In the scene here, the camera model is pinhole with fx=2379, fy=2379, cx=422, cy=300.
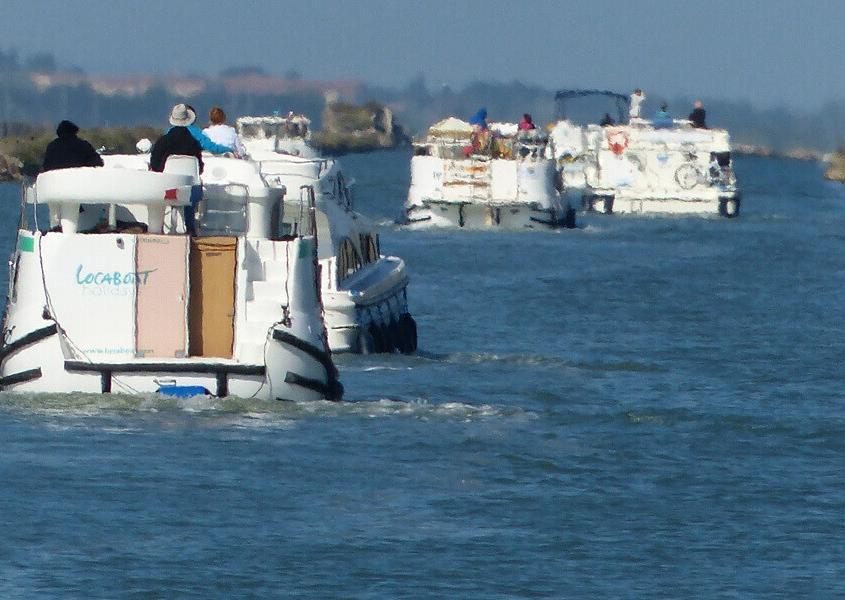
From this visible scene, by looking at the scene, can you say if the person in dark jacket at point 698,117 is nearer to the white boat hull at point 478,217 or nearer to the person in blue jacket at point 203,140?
the white boat hull at point 478,217

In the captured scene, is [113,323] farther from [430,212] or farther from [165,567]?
[430,212]

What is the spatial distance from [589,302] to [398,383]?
14211mm

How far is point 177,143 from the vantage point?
2277 centimetres

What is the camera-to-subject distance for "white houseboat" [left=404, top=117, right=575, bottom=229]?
199 ft

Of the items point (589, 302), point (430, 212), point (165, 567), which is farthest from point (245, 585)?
point (430, 212)

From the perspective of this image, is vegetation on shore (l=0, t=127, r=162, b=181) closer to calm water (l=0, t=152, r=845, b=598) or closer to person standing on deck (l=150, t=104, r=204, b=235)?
calm water (l=0, t=152, r=845, b=598)

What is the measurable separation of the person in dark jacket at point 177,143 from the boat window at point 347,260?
550 cm

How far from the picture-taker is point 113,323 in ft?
69.2

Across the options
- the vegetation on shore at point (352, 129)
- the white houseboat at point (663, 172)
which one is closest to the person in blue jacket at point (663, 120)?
the white houseboat at point (663, 172)

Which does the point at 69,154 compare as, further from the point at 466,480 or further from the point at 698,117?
the point at 698,117

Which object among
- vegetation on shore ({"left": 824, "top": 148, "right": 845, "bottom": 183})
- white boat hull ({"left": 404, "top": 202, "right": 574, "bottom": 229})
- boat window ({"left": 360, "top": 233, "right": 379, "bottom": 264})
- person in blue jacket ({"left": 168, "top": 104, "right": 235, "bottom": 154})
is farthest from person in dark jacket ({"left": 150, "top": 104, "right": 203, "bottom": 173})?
vegetation on shore ({"left": 824, "top": 148, "right": 845, "bottom": 183})

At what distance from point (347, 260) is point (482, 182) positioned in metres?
31.5

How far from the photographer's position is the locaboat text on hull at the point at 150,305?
68.8 feet

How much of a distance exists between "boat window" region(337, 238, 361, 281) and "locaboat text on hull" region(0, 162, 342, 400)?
6.83m
